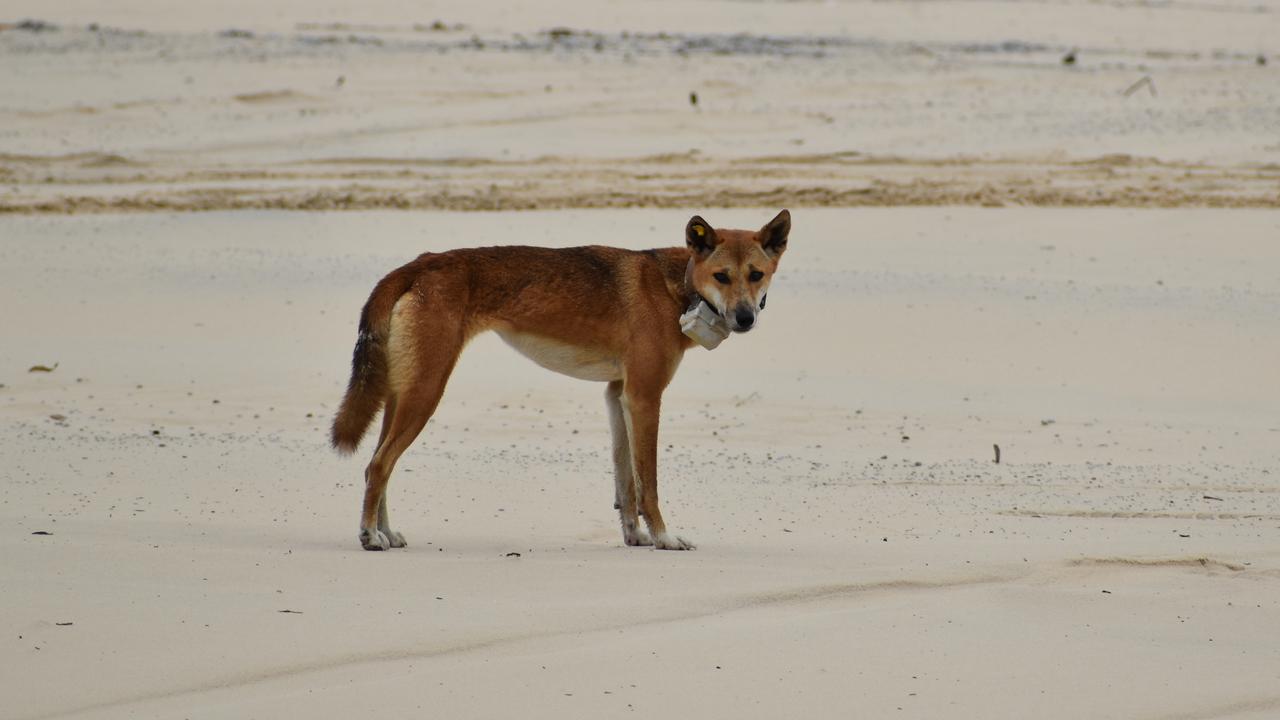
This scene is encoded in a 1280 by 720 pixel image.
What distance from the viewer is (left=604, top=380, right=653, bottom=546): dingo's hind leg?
7113 mm

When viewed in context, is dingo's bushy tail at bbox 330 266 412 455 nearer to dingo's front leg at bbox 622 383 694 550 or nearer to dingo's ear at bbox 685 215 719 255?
dingo's front leg at bbox 622 383 694 550

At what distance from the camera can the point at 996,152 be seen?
2075 centimetres

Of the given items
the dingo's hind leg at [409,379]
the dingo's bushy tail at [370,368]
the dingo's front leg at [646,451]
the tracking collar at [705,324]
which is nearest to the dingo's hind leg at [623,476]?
the dingo's front leg at [646,451]

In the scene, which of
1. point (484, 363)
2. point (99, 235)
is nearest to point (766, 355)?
point (484, 363)

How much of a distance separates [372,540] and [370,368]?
2.37ft

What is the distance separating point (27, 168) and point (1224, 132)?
634 inches

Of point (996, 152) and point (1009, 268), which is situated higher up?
point (996, 152)

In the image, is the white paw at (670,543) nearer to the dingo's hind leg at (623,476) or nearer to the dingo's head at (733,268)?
the dingo's hind leg at (623,476)

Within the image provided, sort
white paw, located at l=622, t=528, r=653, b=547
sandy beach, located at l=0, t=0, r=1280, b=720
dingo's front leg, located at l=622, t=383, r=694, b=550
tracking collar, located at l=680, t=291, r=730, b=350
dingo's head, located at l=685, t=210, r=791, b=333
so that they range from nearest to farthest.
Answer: sandy beach, located at l=0, t=0, r=1280, b=720 < dingo's head, located at l=685, t=210, r=791, b=333 < tracking collar, located at l=680, t=291, r=730, b=350 < dingo's front leg, located at l=622, t=383, r=694, b=550 < white paw, located at l=622, t=528, r=653, b=547

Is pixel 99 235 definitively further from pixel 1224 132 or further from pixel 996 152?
pixel 1224 132

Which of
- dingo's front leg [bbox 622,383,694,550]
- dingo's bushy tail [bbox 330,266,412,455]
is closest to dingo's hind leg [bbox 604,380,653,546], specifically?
dingo's front leg [bbox 622,383,694,550]

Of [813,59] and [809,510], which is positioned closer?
[809,510]

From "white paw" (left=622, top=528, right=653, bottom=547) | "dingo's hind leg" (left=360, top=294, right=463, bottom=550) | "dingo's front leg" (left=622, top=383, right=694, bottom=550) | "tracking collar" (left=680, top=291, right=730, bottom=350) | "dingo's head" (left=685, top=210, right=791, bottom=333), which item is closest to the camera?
"dingo's hind leg" (left=360, top=294, right=463, bottom=550)

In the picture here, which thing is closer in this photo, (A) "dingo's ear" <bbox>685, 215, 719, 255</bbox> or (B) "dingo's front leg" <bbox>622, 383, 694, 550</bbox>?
(A) "dingo's ear" <bbox>685, 215, 719, 255</bbox>
